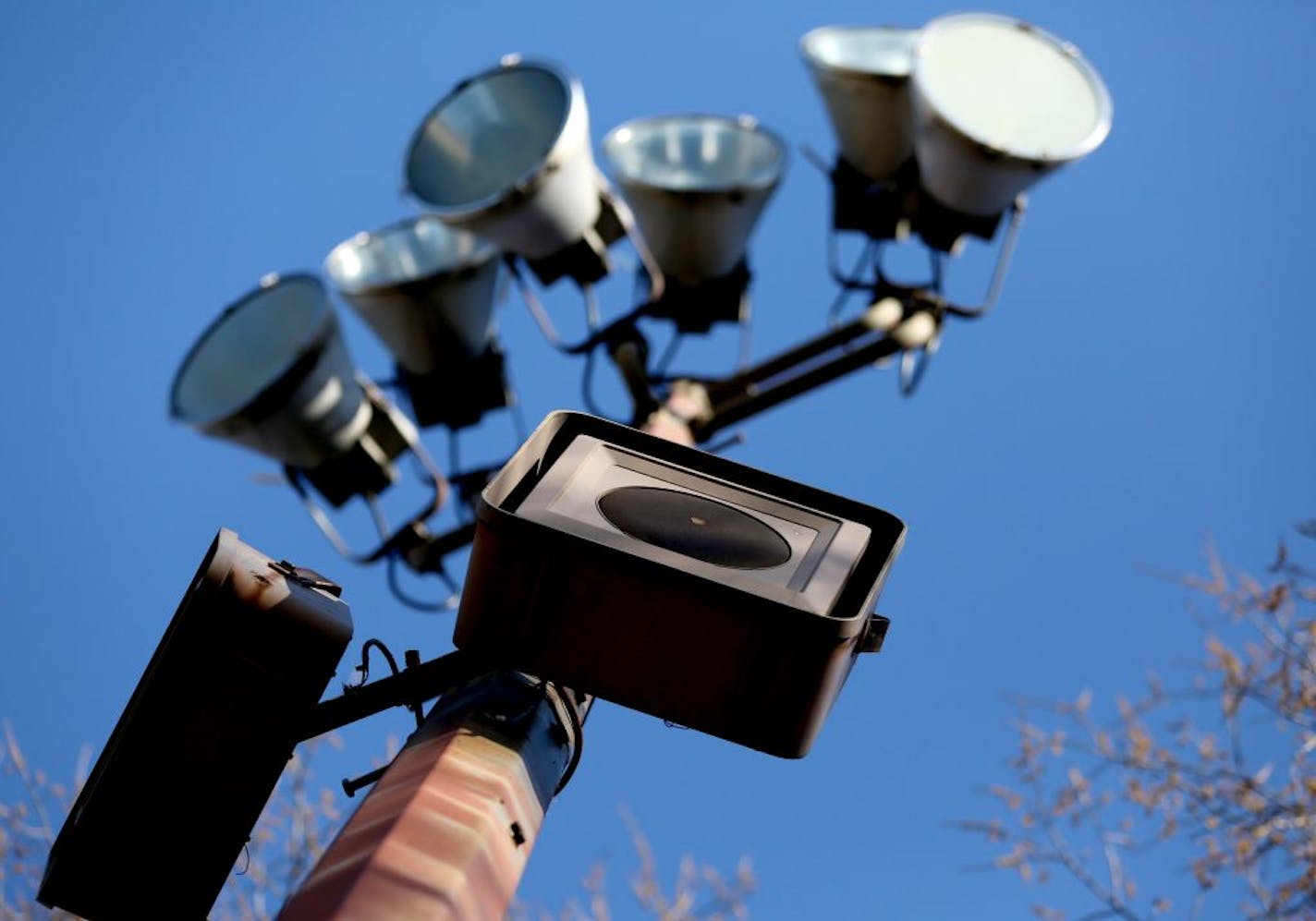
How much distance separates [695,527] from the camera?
2088 millimetres

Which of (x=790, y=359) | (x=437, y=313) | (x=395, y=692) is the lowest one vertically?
(x=437, y=313)

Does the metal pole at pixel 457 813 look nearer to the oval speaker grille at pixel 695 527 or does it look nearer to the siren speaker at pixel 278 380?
the oval speaker grille at pixel 695 527

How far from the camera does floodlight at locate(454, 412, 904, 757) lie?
6.28 feet

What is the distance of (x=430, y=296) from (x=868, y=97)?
158 cm

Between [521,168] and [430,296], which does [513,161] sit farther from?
[430,296]

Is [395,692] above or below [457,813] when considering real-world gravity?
below

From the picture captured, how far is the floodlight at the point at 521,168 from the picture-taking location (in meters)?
5.01

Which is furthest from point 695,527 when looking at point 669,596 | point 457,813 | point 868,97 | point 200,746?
point 868,97

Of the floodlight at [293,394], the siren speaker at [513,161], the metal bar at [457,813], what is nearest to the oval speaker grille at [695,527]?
the metal bar at [457,813]

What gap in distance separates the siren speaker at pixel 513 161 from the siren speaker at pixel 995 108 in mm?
1024

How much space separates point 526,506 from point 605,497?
0.12m

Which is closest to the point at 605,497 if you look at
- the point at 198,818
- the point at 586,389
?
the point at 198,818

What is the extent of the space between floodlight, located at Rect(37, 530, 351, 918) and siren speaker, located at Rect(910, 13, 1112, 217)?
3.02 meters

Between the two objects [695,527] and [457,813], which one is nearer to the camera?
[457,813]
